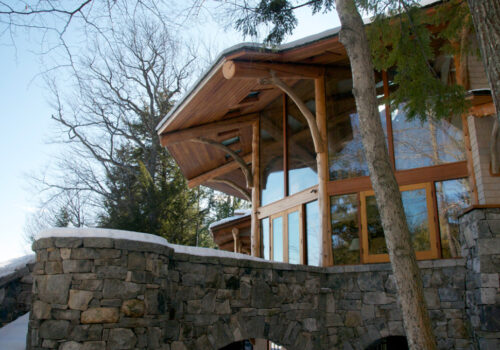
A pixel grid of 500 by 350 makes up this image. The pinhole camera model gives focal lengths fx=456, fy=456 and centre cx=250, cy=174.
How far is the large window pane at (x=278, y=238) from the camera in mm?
9289

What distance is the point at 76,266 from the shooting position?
4562 mm

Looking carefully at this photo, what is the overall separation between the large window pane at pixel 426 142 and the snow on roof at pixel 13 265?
6012mm

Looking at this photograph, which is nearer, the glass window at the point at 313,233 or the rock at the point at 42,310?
the rock at the point at 42,310

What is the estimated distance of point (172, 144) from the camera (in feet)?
33.4

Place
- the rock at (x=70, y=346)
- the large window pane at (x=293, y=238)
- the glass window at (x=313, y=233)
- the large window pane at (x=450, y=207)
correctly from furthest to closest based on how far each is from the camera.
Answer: the large window pane at (x=293, y=238) < the glass window at (x=313, y=233) < the large window pane at (x=450, y=207) < the rock at (x=70, y=346)

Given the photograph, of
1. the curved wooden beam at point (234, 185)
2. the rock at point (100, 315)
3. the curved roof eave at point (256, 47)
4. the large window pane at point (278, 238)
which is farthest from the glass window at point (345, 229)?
the curved wooden beam at point (234, 185)

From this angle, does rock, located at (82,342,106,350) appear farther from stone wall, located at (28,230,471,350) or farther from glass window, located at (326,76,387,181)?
glass window, located at (326,76,387,181)

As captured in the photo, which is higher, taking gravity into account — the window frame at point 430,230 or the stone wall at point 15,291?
the window frame at point 430,230

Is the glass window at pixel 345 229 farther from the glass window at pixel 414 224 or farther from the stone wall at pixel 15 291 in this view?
the stone wall at pixel 15 291

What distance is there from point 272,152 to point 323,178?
7.39 feet

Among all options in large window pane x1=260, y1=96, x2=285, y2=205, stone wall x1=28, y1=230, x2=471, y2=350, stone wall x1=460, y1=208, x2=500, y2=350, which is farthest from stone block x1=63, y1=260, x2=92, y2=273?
large window pane x1=260, y1=96, x2=285, y2=205

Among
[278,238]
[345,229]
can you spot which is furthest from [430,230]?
[278,238]

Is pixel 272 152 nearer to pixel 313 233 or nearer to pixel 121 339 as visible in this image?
pixel 313 233

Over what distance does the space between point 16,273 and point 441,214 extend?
640 cm
